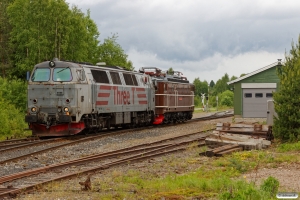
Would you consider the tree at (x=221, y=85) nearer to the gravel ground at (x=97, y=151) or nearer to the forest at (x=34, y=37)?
the forest at (x=34, y=37)

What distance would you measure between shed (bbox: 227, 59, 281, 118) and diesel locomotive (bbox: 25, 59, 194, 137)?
11.6 meters

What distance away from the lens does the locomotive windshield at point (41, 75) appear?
2252 centimetres

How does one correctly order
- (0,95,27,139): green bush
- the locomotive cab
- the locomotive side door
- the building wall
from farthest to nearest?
the building wall
the locomotive side door
(0,95,27,139): green bush
the locomotive cab

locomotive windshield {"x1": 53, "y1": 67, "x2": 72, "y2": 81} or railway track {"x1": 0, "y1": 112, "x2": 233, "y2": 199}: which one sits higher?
locomotive windshield {"x1": 53, "y1": 67, "x2": 72, "y2": 81}

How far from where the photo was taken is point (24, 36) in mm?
53219

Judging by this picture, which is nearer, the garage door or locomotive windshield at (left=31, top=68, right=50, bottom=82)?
locomotive windshield at (left=31, top=68, right=50, bottom=82)

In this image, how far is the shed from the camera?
3844cm

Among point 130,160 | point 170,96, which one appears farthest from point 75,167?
point 170,96

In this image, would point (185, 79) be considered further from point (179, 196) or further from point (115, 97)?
point (179, 196)

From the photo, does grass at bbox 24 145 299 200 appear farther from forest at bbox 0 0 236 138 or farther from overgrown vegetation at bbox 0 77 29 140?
forest at bbox 0 0 236 138

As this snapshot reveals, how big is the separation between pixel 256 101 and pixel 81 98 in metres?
19.4

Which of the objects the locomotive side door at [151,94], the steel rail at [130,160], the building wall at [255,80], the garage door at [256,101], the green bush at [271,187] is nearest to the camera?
the green bush at [271,187]

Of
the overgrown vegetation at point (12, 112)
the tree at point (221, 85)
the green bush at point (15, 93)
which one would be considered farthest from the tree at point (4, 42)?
the tree at point (221, 85)

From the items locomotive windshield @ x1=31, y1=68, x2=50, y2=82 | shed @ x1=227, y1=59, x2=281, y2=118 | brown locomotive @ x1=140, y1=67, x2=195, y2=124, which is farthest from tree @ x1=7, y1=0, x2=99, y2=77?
locomotive windshield @ x1=31, y1=68, x2=50, y2=82
